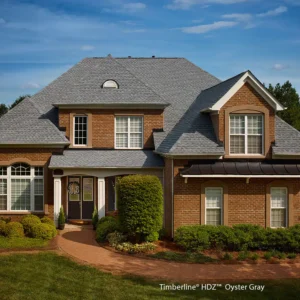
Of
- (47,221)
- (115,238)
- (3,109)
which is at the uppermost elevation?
(3,109)

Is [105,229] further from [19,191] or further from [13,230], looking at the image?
[19,191]

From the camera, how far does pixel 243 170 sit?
18.8m

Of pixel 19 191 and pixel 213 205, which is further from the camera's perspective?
pixel 19 191

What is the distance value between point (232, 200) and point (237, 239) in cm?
236

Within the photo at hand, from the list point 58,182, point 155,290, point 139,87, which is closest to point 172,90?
point 139,87

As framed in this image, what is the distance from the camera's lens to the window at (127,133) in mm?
23203

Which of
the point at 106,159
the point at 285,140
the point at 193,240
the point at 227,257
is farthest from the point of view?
the point at 106,159

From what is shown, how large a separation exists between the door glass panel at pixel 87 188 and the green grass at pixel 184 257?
793 centimetres

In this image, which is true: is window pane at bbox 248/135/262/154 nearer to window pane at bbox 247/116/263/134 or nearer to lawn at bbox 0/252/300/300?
window pane at bbox 247/116/263/134

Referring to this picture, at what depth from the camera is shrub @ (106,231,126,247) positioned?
58.4 ft

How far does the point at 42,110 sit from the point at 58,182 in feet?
16.6

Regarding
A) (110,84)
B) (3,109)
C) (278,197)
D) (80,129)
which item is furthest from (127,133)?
(3,109)

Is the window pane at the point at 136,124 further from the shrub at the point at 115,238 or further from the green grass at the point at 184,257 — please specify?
the green grass at the point at 184,257

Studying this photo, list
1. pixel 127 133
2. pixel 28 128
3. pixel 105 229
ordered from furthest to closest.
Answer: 1. pixel 127 133
2. pixel 28 128
3. pixel 105 229
